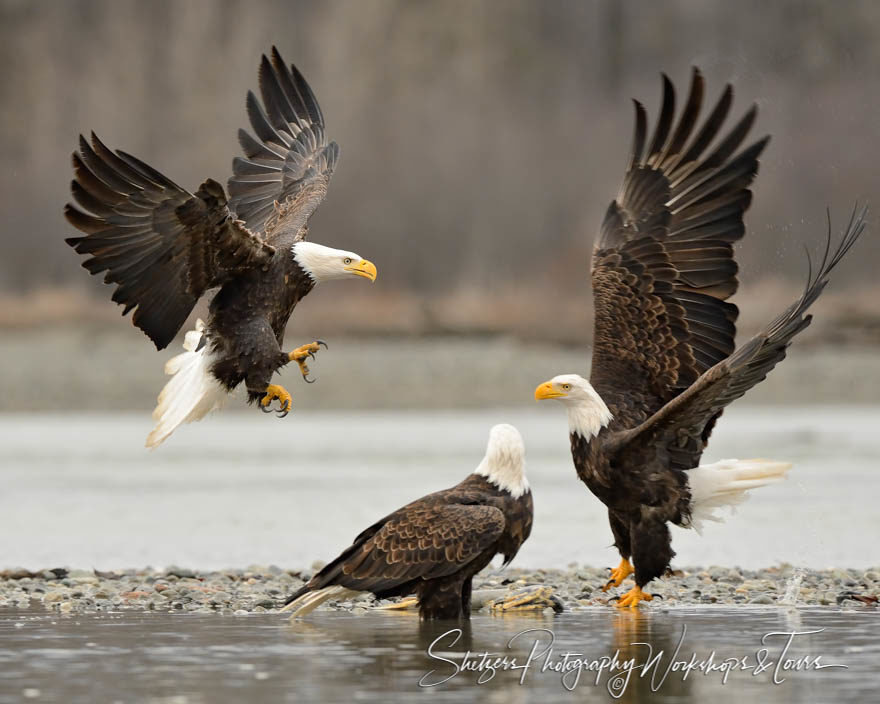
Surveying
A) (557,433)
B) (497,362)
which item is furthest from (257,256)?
(497,362)

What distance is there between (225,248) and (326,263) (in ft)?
1.97

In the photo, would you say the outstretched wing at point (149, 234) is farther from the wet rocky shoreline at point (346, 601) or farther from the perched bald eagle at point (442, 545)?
the perched bald eagle at point (442, 545)

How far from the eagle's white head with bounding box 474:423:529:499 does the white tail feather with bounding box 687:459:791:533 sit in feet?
2.87

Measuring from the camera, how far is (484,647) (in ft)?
18.9

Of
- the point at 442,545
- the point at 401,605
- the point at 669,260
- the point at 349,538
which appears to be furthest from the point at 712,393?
the point at 349,538

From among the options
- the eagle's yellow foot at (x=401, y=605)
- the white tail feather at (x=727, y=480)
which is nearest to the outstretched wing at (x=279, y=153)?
the eagle's yellow foot at (x=401, y=605)

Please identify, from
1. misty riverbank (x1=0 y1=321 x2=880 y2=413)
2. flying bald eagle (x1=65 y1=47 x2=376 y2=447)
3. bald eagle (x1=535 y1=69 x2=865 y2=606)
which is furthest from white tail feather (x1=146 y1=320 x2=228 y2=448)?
misty riverbank (x1=0 y1=321 x2=880 y2=413)

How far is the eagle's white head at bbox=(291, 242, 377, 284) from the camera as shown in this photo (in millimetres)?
7652

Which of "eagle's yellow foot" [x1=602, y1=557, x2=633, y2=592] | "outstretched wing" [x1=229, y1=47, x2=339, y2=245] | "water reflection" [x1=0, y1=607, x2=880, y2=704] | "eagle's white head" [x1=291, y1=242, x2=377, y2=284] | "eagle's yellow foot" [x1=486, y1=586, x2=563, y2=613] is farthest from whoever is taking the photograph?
"outstretched wing" [x1=229, y1=47, x2=339, y2=245]

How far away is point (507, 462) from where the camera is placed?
6539 millimetres

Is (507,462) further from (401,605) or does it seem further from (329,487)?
(329,487)

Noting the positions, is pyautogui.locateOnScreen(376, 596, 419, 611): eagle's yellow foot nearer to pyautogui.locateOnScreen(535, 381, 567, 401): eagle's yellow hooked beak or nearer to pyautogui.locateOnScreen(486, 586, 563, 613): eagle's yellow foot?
pyautogui.locateOnScreen(486, 586, 563, 613): eagle's yellow foot

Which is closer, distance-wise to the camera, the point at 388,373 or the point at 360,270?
the point at 360,270

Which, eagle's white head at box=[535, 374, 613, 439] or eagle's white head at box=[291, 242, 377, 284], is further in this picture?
eagle's white head at box=[291, 242, 377, 284]
